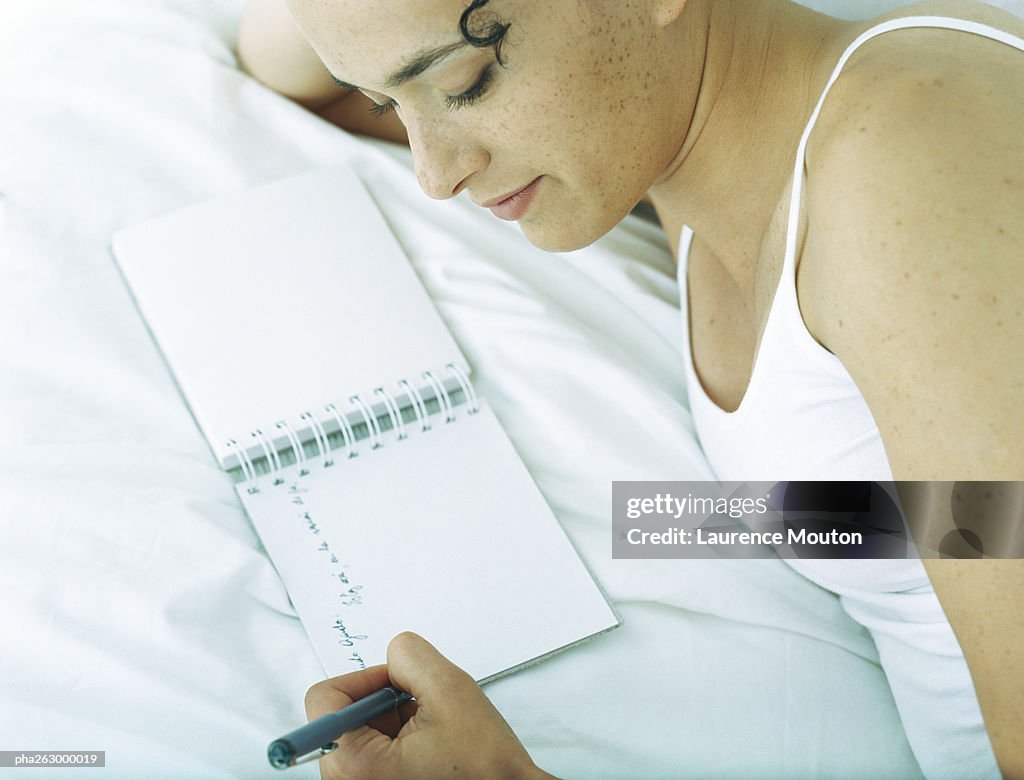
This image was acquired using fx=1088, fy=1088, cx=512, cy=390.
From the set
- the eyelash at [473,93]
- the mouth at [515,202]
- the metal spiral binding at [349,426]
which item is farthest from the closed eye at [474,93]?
the metal spiral binding at [349,426]

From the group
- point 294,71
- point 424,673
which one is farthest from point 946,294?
point 294,71

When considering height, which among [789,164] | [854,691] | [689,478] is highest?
[789,164]

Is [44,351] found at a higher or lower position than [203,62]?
lower

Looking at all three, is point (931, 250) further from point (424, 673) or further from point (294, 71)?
point (294, 71)

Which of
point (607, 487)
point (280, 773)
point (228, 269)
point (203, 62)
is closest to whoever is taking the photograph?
point (280, 773)

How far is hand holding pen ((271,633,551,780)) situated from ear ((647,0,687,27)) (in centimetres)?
47

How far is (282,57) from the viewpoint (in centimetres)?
126

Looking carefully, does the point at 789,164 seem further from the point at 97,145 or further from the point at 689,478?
the point at 97,145

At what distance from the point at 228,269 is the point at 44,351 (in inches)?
7.6

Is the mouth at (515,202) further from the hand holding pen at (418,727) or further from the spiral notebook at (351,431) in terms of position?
the hand holding pen at (418,727)

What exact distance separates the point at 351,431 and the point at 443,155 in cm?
30

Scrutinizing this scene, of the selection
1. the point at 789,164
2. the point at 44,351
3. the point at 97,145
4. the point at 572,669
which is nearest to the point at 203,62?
the point at 97,145

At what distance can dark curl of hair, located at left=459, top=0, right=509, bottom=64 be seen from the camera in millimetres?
700

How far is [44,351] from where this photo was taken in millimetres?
1024
